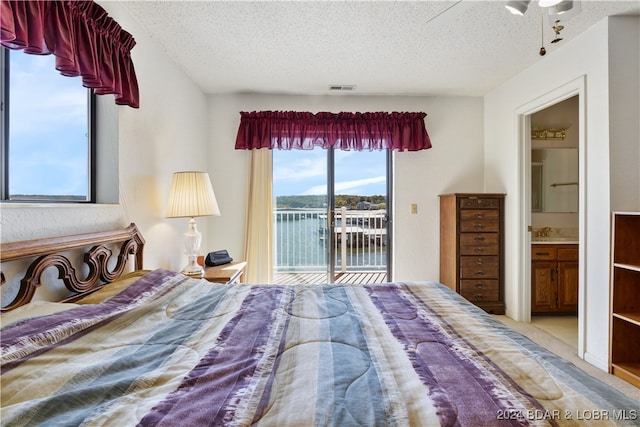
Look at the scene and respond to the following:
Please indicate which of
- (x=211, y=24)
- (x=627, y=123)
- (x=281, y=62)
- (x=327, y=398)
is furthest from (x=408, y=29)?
(x=327, y=398)

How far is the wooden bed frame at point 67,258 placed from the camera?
3.79 feet

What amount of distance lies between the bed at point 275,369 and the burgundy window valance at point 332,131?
93.6 inches

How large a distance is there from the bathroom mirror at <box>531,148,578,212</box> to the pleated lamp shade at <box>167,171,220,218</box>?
3644 mm

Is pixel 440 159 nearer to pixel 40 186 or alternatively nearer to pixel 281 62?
pixel 281 62

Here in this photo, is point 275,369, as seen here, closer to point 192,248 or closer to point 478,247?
point 192,248

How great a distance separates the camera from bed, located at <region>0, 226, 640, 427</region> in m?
0.67

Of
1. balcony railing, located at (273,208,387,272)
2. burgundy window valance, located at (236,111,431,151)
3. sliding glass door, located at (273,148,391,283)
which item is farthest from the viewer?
balcony railing, located at (273,208,387,272)

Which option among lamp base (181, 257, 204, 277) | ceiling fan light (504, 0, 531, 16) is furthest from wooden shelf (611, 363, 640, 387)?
lamp base (181, 257, 204, 277)

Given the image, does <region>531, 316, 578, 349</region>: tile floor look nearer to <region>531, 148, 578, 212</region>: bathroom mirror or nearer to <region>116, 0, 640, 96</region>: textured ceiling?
<region>531, 148, 578, 212</region>: bathroom mirror

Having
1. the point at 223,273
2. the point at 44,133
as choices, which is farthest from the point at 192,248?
the point at 44,133

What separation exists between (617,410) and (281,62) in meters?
2.91

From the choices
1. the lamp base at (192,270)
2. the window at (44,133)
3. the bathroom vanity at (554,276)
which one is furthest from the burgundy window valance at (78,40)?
the bathroom vanity at (554,276)

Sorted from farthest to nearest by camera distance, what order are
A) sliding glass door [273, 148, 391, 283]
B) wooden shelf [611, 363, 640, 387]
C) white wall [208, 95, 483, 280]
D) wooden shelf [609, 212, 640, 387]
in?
sliding glass door [273, 148, 391, 283]
white wall [208, 95, 483, 280]
wooden shelf [609, 212, 640, 387]
wooden shelf [611, 363, 640, 387]

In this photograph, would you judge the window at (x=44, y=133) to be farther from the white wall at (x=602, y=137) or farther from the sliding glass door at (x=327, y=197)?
the white wall at (x=602, y=137)
